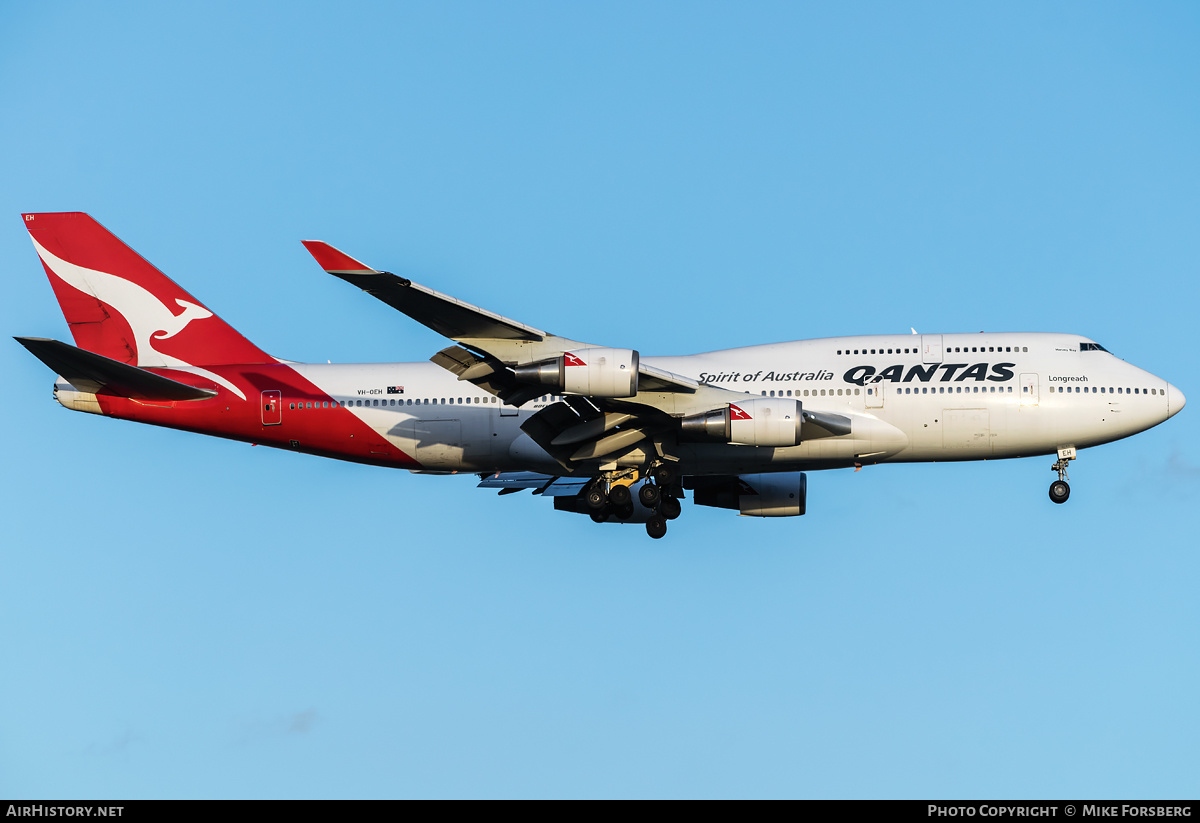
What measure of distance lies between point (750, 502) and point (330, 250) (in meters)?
18.7

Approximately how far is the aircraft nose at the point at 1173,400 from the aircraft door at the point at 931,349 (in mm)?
6737

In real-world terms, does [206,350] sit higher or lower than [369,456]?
higher

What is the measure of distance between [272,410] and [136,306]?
249 inches

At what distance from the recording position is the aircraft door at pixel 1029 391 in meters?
39.3

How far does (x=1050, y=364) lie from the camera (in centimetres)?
3984

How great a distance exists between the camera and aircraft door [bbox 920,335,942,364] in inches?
1572

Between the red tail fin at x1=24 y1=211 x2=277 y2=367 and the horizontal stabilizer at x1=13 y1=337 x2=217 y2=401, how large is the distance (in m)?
2.10

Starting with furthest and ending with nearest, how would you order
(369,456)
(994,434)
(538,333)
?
(369,456) → (994,434) → (538,333)

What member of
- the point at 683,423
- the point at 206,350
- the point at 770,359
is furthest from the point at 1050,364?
the point at 206,350

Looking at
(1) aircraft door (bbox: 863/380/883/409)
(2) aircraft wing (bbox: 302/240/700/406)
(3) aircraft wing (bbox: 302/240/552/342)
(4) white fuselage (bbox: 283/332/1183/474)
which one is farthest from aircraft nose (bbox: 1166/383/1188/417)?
(3) aircraft wing (bbox: 302/240/552/342)

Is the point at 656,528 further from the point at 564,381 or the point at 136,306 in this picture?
the point at 136,306

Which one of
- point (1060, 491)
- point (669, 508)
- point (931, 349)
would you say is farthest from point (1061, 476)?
point (669, 508)

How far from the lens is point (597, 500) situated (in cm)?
4078
